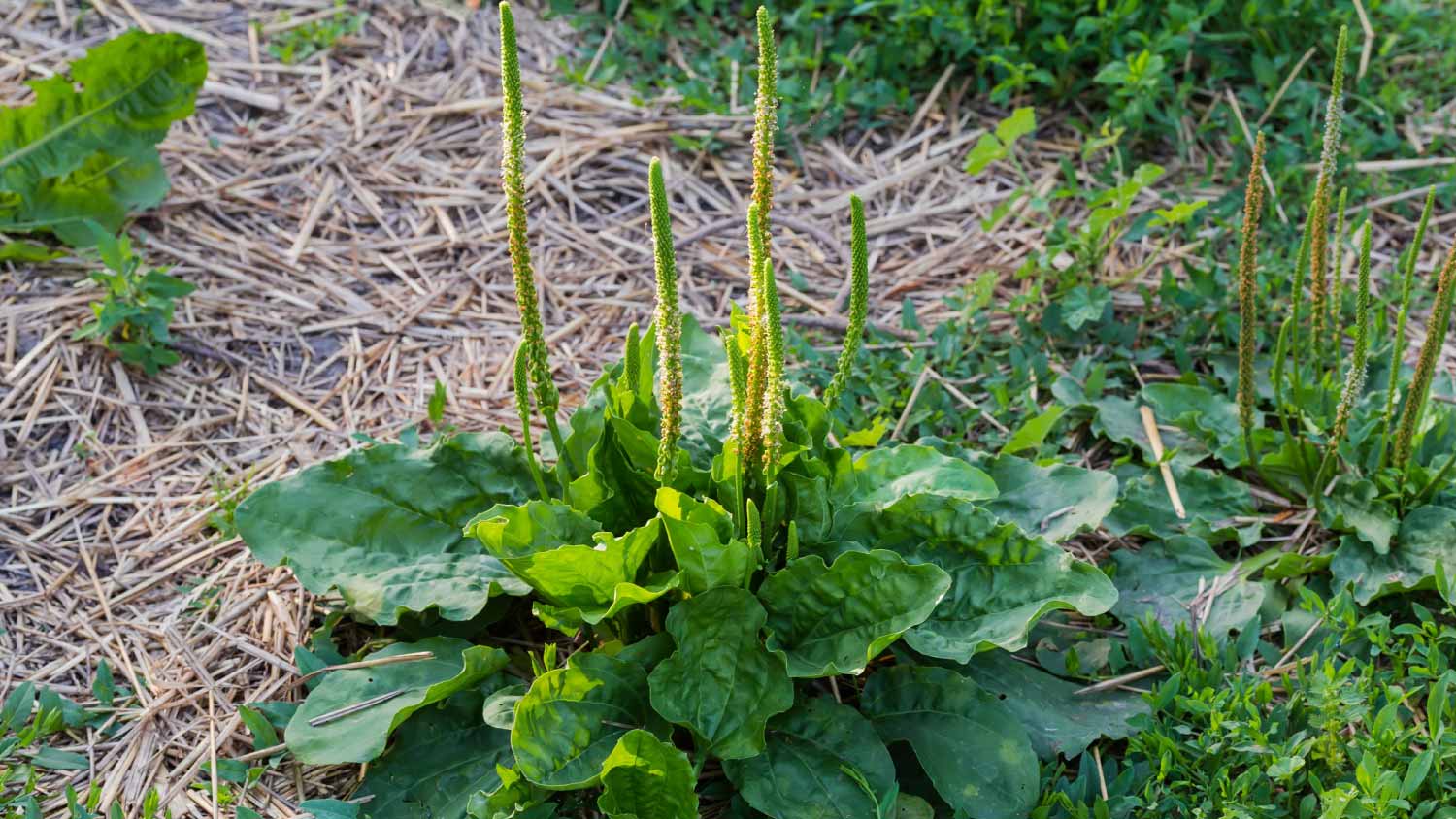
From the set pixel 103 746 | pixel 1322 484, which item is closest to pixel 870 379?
pixel 1322 484

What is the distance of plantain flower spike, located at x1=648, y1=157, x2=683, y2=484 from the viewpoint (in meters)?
2.12

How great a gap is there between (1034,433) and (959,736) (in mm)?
1007

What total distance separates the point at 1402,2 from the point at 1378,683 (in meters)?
3.08

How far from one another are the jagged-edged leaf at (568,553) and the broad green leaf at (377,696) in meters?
0.23

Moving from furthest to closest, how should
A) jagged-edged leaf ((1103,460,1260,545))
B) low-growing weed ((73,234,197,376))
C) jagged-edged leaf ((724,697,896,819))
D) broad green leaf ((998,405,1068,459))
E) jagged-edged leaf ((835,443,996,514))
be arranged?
low-growing weed ((73,234,197,376))
broad green leaf ((998,405,1068,459))
jagged-edged leaf ((1103,460,1260,545))
jagged-edged leaf ((835,443,996,514))
jagged-edged leaf ((724,697,896,819))

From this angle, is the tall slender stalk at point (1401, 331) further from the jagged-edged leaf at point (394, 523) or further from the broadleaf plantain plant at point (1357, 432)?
the jagged-edged leaf at point (394, 523)

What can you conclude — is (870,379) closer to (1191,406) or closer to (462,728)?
(1191,406)

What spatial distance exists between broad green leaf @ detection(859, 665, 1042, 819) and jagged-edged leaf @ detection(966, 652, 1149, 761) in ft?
0.23

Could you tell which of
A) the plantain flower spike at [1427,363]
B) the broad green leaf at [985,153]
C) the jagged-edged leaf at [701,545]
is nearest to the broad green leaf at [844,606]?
the jagged-edged leaf at [701,545]

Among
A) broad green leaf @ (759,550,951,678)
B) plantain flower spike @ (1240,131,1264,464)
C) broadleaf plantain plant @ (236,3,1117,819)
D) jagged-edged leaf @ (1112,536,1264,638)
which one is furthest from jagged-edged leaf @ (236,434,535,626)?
plantain flower spike @ (1240,131,1264,464)

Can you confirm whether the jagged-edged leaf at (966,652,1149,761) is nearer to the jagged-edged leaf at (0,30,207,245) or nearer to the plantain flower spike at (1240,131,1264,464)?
the plantain flower spike at (1240,131,1264,464)

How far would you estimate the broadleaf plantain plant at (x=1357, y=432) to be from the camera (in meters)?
2.83

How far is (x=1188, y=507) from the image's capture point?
10.4 feet

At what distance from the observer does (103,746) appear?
2.61 metres
